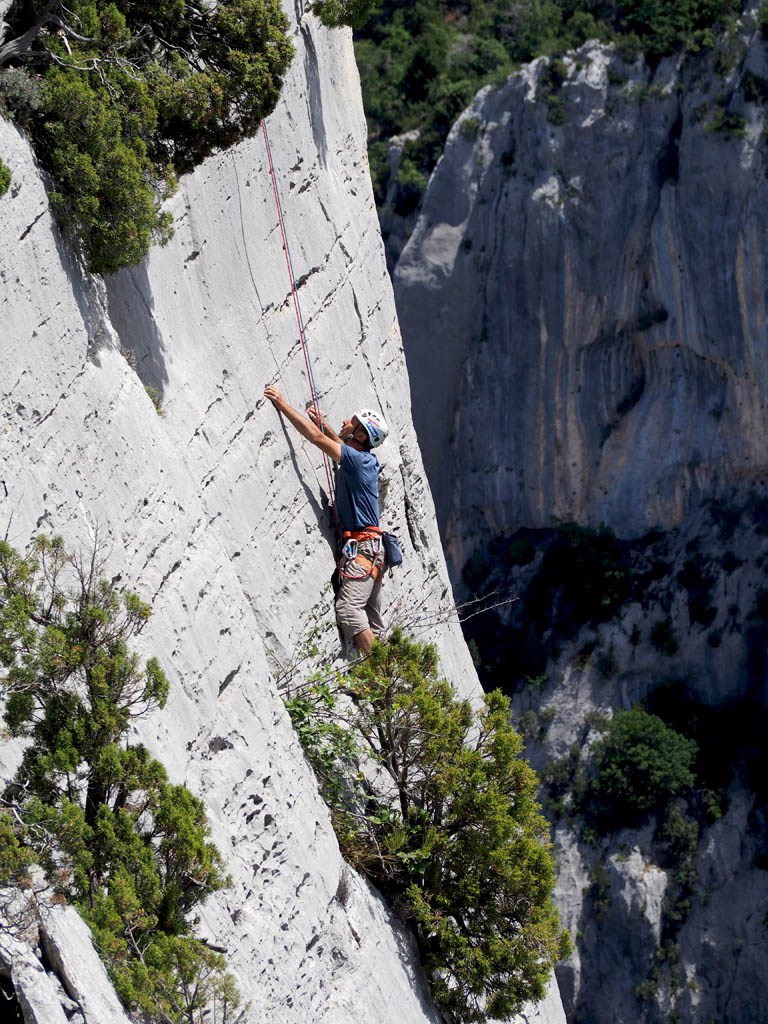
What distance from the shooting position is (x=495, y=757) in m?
9.72

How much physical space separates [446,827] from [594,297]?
32571 mm

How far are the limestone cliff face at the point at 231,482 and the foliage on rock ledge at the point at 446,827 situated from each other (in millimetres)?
376

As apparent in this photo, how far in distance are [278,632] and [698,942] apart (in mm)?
29137

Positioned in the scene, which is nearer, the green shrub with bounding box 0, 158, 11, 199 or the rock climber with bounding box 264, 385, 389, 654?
the green shrub with bounding box 0, 158, 11, 199

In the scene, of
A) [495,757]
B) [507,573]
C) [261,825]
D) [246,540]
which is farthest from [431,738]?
[507,573]

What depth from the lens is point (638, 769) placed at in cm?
3647

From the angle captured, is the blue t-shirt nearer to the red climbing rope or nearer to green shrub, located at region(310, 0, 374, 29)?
the red climbing rope

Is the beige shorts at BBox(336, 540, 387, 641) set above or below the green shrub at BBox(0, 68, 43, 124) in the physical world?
below

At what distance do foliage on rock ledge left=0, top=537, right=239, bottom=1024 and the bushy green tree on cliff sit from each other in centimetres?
271

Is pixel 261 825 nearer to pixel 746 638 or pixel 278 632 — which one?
pixel 278 632

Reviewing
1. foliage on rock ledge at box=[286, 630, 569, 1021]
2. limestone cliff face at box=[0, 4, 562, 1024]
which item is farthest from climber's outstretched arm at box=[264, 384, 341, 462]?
foliage on rock ledge at box=[286, 630, 569, 1021]

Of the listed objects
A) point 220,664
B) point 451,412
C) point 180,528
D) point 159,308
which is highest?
point 159,308

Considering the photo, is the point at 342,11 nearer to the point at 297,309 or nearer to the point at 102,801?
the point at 297,309

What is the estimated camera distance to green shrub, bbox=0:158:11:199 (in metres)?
7.48
